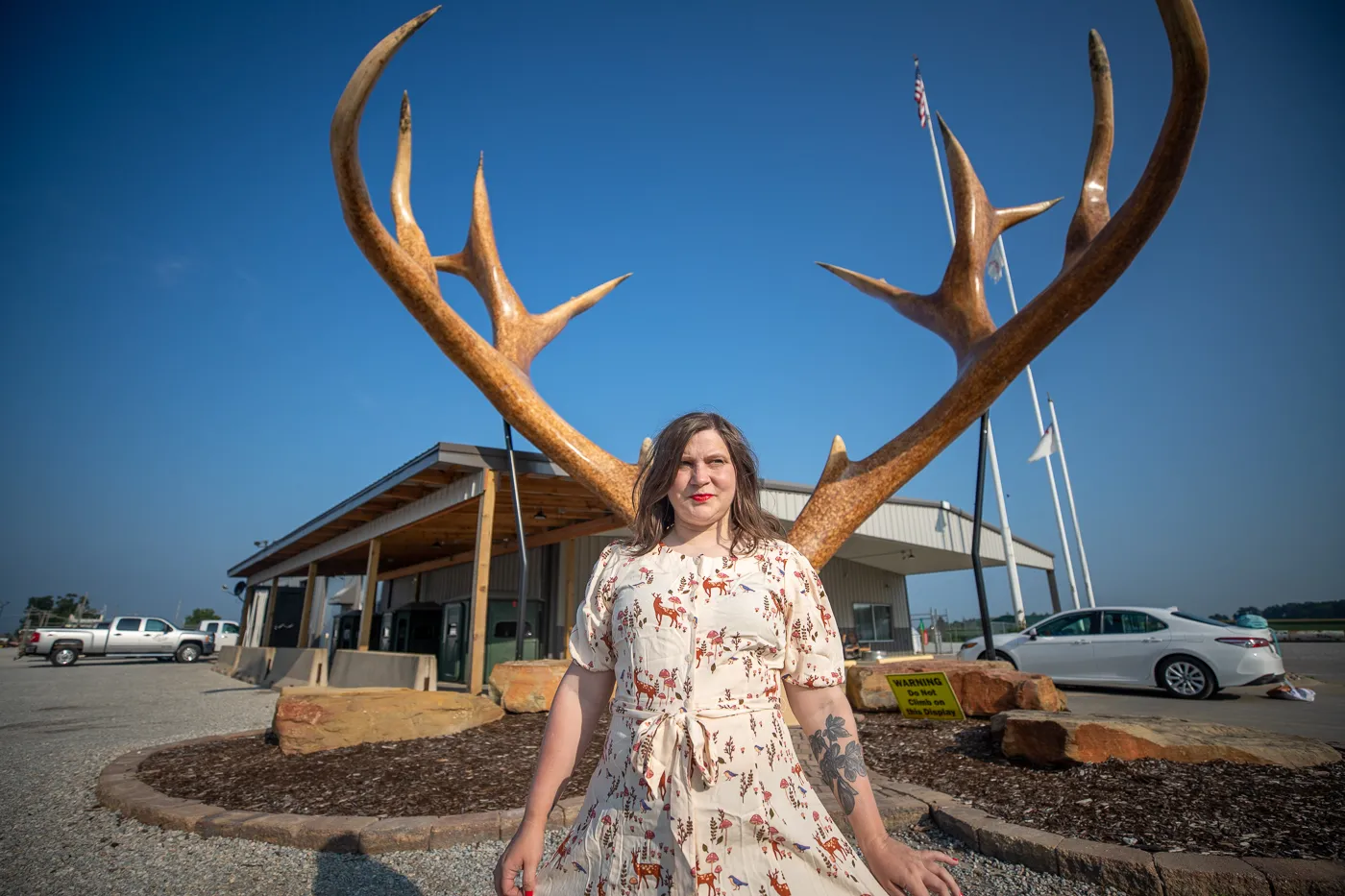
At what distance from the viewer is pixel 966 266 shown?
5984mm

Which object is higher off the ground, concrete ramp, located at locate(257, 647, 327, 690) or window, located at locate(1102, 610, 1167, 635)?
window, located at locate(1102, 610, 1167, 635)

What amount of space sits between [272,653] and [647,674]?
17.1 meters

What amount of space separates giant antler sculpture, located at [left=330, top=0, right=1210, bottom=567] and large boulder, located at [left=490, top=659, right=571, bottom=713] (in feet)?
7.41

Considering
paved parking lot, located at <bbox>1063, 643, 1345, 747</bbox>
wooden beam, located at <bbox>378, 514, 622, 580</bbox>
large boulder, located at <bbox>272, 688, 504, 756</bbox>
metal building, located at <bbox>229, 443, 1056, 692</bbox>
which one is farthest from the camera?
wooden beam, located at <bbox>378, 514, 622, 580</bbox>

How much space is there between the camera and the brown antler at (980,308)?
16.1 feet

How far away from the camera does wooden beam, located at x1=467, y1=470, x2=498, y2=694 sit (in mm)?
8156

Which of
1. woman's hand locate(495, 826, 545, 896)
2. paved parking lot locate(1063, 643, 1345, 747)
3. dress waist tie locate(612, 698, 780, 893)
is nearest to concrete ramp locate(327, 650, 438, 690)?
woman's hand locate(495, 826, 545, 896)

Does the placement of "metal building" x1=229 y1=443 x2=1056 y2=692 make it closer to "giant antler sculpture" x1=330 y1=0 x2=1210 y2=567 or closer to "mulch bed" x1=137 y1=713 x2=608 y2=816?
"mulch bed" x1=137 y1=713 x2=608 y2=816

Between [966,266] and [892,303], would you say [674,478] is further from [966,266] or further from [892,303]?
[892,303]

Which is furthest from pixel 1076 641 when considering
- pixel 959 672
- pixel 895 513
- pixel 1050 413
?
pixel 1050 413

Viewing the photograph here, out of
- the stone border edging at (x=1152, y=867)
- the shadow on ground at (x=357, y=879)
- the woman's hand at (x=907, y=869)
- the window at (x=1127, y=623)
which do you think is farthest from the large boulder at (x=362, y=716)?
the window at (x=1127, y=623)

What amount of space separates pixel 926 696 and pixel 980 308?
3.69 meters

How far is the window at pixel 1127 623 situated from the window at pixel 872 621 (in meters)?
12.2

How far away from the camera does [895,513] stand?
16406mm
